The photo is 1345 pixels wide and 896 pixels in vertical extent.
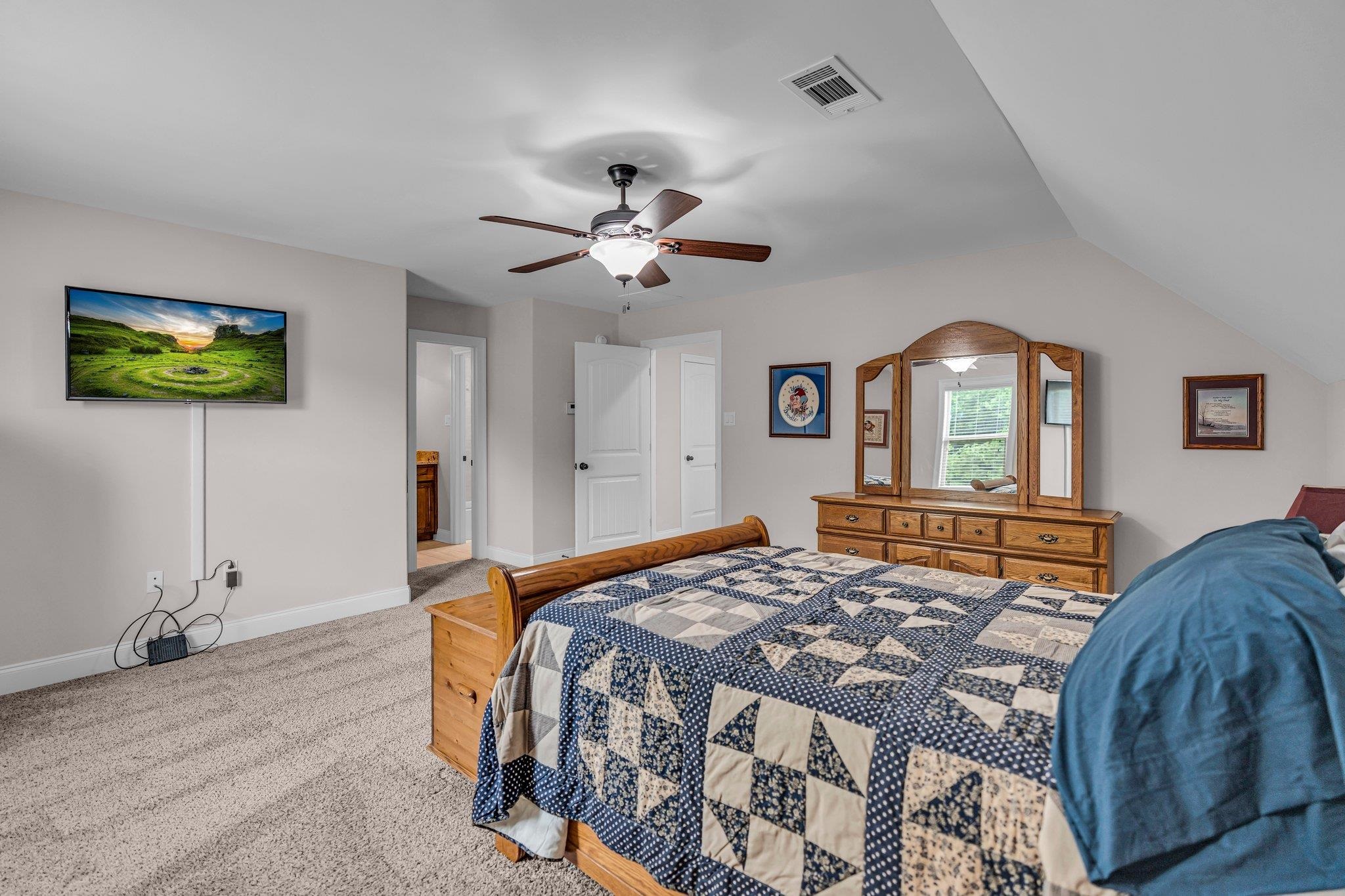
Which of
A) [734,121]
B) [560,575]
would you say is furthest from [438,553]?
[734,121]

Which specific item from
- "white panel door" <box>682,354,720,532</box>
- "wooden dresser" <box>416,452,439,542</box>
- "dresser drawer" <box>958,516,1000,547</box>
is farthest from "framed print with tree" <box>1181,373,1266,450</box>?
"wooden dresser" <box>416,452,439,542</box>

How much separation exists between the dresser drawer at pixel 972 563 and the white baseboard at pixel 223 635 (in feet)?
12.1

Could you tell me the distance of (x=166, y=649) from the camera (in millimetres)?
3348

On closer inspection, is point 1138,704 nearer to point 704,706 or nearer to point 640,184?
point 704,706

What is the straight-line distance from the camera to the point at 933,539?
3676mm

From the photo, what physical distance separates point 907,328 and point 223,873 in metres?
4.32

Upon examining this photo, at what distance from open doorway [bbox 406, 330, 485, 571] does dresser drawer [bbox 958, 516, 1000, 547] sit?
4.09 m

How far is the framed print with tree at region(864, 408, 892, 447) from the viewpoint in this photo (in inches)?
167

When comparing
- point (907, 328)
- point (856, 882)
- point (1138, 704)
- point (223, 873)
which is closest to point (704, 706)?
point (856, 882)

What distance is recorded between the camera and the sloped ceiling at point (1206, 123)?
938 millimetres

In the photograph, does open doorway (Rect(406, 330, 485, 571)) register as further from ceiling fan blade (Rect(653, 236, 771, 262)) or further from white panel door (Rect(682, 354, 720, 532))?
ceiling fan blade (Rect(653, 236, 771, 262))

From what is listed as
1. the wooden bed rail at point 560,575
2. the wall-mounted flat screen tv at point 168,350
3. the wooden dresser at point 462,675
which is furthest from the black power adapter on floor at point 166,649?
the wooden bed rail at point 560,575

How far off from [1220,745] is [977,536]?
9.48 feet

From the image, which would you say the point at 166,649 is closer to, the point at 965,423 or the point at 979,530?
the point at 979,530
